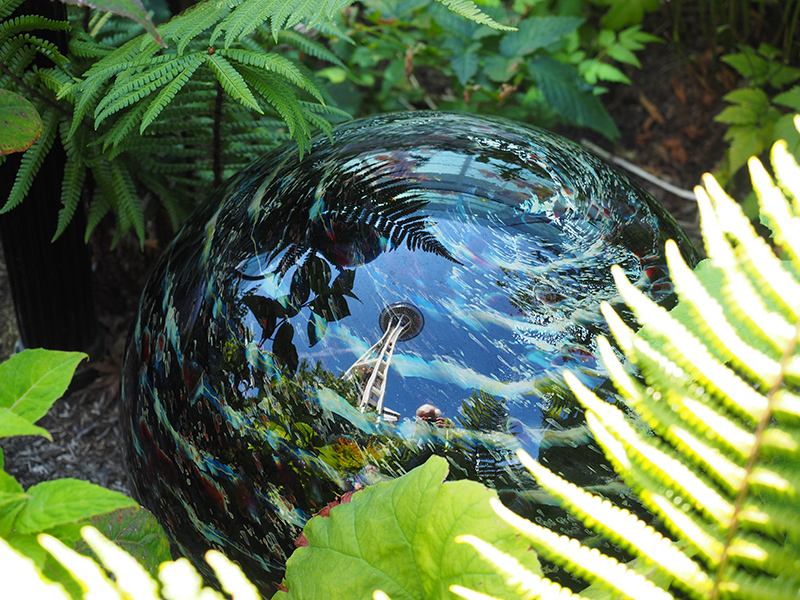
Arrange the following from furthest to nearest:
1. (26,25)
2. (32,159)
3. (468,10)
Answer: (32,159) → (26,25) → (468,10)

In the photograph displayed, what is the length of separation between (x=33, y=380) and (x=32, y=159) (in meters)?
0.81

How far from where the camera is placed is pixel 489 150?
4.58ft

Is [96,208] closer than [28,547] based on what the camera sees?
No

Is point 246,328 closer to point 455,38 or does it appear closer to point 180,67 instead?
point 180,67

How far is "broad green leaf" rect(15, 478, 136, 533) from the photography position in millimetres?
882

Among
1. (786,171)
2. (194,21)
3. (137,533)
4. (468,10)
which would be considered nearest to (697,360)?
(786,171)

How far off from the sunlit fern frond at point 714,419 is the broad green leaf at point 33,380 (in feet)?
2.79

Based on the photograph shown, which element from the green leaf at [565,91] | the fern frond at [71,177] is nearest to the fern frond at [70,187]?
the fern frond at [71,177]

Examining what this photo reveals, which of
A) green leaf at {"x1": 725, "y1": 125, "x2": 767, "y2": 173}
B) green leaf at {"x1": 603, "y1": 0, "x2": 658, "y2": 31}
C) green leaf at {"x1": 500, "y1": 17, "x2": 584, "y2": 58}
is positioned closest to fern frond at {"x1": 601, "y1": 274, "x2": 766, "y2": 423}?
green leaf at {"x1": 500, "y1": 17, "x2": 584, "y2": 58}

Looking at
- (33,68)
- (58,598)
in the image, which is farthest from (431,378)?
(33,68)

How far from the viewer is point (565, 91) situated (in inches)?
122

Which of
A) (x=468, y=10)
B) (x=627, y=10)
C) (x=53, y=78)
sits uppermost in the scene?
(x=627, y=10)

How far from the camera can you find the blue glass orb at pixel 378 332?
3.75 ft

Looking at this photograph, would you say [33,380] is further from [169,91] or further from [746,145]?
[746,145]
